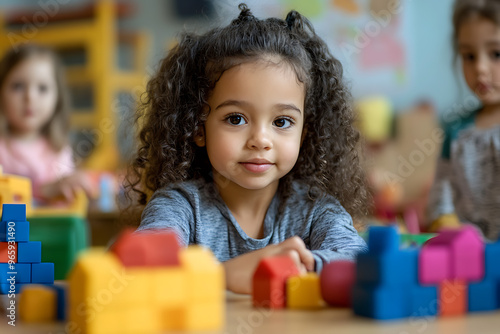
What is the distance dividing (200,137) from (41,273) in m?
0.43

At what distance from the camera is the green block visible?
1.37 m

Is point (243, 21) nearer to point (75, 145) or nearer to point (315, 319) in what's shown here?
point (315, 319)

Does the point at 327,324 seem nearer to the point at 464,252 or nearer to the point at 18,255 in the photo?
the point at 464,252

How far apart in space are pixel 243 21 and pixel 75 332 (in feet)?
2.39

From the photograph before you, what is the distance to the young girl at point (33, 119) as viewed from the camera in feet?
7.88

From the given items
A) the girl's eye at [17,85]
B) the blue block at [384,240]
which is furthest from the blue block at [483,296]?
the girl's eye at [17,85]

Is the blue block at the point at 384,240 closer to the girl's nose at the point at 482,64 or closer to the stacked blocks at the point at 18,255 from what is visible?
the stacked blocks at the point at 18,255

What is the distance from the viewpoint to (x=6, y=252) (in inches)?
30.3

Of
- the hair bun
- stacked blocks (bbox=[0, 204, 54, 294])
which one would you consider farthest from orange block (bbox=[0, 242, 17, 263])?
the hair bun

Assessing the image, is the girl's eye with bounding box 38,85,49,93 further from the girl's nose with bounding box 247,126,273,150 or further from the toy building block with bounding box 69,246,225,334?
the toy building block with bounding box 69,246,225,334

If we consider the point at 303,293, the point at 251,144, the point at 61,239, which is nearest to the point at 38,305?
the point at 303,293

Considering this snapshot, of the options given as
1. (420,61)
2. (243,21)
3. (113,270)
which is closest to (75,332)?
(113,270)

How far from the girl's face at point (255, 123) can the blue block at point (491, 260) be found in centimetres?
44

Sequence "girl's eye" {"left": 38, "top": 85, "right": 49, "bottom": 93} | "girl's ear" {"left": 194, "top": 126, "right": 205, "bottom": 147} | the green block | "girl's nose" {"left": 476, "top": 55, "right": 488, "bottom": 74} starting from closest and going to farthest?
"girl's ear" {"left": 194, "top": 126, "right": 205, "bottom": 147}
the green block
"girl's nose" {"left": 476, "top": 55, "right": 488, "bottom": 74}
"girl's eye" {"left": 38, "top": 85, "right": 49, "bottom": 93}
